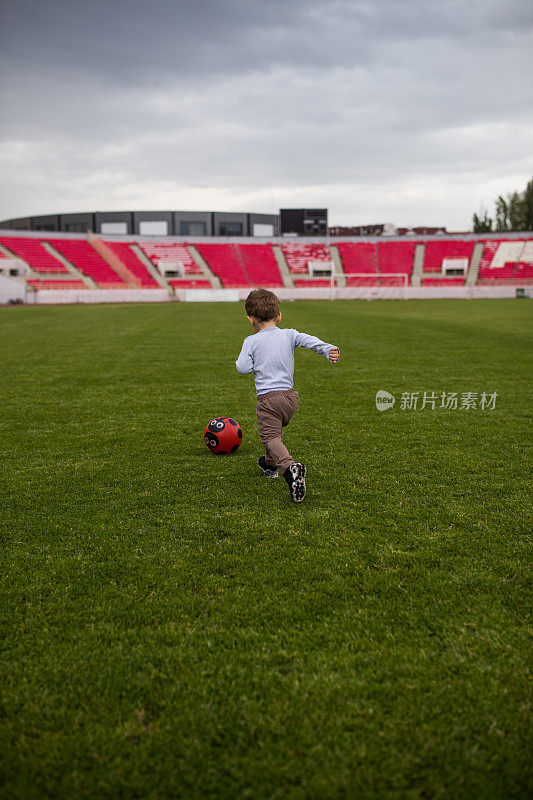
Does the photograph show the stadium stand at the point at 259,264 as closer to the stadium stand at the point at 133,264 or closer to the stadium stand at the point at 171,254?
the stadium stand at the point at 171,254

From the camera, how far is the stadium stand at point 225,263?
5169cm

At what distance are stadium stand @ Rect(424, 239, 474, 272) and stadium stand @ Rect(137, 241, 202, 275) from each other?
23.2m

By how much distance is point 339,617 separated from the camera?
253 centimetres

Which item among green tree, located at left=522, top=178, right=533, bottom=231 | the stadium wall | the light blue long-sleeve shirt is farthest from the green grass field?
green tree, located at left=522, top=178, right=533, bottom=231

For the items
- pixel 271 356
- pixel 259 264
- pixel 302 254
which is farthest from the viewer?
pixel 302 254

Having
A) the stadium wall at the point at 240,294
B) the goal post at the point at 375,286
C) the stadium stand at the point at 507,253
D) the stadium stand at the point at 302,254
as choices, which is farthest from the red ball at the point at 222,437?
the stadium stand at the point at 507,253

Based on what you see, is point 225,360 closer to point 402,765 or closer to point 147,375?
point 147,375

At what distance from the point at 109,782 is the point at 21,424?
5.24 metres

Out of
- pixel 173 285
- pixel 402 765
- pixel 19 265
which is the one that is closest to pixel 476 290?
pixel 173 285

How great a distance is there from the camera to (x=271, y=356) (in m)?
4.09

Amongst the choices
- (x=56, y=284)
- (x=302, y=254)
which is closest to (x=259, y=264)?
(x=302, y=254)

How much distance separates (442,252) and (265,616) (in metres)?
58.0

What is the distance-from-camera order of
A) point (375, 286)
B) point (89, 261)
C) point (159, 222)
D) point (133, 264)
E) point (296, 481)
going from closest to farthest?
point (296, 481)
point (375, 286)
point (89, 261)
point (133, 264)
point (159, 222)

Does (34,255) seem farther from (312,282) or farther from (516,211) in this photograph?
(516,211)
